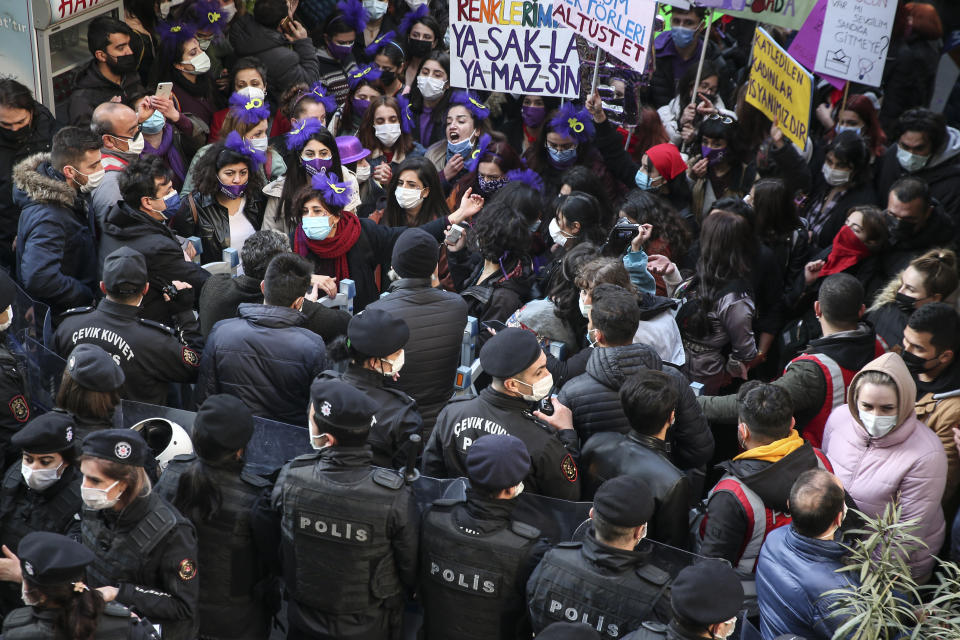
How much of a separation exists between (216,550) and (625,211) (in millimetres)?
3661

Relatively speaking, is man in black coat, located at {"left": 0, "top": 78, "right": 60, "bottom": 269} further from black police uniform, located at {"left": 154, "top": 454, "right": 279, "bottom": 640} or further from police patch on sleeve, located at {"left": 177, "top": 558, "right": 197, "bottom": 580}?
police patch on sleeve, located at {"left": 177, "top": 558, "right": 197, "bottom": 580}

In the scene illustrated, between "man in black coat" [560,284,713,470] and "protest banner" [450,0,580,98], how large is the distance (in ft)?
11.5

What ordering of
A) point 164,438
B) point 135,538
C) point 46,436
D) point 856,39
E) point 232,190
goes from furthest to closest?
point 856,39, point 232,190, point 164,438, point 46,436, point 135,538

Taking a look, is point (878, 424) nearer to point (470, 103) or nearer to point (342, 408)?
point (342, 408)

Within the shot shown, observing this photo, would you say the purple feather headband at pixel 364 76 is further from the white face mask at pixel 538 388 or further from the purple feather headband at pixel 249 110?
the white face mask at pixel 538 388

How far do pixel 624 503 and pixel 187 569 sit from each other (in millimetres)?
1777

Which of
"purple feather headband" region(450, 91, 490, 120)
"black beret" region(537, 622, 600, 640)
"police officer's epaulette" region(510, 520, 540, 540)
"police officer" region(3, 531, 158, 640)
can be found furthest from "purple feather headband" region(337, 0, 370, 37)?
"black beret" region(537, 622, 600, 640)

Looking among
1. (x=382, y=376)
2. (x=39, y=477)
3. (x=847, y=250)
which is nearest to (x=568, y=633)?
(x=382, y=376)

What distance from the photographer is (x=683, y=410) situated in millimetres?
4957

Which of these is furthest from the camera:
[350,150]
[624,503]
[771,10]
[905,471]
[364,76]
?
[364,76]

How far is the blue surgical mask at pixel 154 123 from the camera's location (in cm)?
763

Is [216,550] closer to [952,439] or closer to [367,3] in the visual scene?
[952,439]

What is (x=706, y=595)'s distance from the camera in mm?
3588

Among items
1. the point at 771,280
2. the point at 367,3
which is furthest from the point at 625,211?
the point at 367,3
